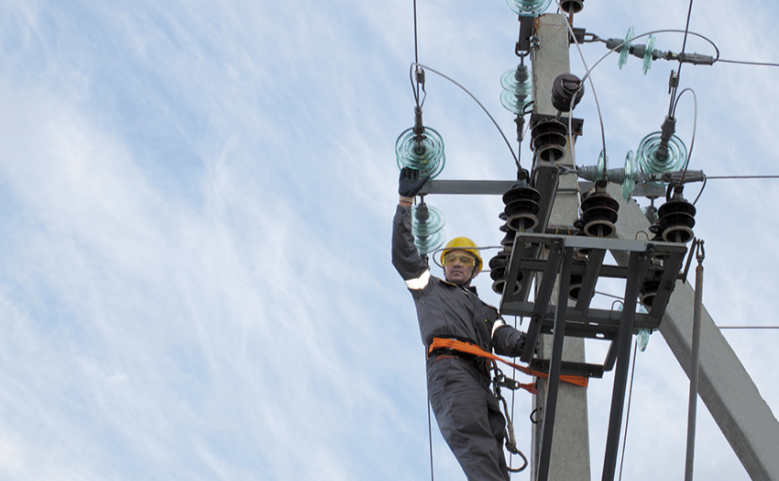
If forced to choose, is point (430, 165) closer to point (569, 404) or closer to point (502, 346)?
point (502, 346)

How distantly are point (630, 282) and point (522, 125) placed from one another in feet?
12.1

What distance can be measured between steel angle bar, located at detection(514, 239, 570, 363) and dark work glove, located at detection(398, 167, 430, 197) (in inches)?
49.0

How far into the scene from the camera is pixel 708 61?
7.24 m

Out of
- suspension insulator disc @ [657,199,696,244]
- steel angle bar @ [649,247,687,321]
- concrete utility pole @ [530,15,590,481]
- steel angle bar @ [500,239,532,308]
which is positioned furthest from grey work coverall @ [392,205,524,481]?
suspension insulator disc @ [657,199,696,244]

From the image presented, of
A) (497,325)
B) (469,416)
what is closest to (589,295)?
(469,416)

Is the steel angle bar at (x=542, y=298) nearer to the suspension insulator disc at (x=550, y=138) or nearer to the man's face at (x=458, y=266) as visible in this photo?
the suspension insulator disc at (x=550, y=138)

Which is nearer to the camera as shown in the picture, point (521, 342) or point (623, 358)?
point (623, 358)

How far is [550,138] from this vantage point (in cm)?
473

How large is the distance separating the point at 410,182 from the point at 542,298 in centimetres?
146

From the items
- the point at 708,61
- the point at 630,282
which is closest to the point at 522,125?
the point at 708,61

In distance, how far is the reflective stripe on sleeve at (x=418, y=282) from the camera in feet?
18.1

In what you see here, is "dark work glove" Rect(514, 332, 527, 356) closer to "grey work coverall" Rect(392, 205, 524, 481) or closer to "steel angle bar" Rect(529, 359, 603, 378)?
"grey work coverall" Rect(392, 205, 524, 481)

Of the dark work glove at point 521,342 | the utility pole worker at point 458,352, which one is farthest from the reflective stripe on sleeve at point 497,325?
the dark work glove at point 521,342

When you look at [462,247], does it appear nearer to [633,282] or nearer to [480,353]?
[480,353]
